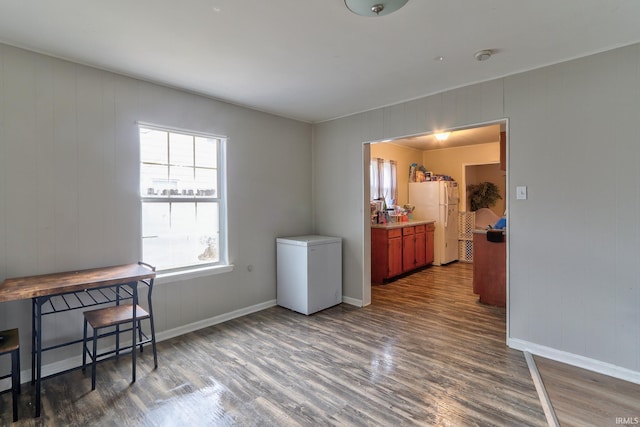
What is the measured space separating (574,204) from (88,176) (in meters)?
3.98

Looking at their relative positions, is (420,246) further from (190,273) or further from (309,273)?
(190,273)

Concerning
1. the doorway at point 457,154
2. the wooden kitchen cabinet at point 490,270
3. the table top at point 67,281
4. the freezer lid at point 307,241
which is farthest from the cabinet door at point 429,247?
the table top at point 67,281

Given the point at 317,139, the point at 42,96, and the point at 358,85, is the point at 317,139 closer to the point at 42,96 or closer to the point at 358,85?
the point at 358,85

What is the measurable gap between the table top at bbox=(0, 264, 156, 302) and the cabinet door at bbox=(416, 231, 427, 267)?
4.66 m

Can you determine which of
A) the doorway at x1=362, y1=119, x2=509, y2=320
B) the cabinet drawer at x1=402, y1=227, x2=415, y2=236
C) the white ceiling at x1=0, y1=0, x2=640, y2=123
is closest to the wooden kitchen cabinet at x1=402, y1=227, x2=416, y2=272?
the cabinet drawer at x1=402, y1=227, x2=415, y2=236

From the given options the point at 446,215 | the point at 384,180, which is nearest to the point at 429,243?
the point at 446,215

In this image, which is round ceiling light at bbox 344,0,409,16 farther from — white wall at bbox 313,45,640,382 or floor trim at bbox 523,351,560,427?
floor trim at bbox 523,351,560,427

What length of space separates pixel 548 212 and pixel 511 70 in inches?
49.5

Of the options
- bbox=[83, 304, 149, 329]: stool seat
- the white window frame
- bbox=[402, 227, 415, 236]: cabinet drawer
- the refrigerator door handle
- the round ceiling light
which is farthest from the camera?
the refrigerator door handle

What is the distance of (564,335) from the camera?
2588mm

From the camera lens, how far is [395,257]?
5281 mm

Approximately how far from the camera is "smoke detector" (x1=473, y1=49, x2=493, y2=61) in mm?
2386

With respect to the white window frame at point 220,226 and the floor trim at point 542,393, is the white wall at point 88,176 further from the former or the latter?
the floor trim at point 542,393

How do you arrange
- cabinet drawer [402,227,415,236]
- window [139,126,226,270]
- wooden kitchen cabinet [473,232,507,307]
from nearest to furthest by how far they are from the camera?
window [139,126,226,270]
wooden kitchen cabinet [473,232,507,307]
cabinet drawer [402,227,415,236]
